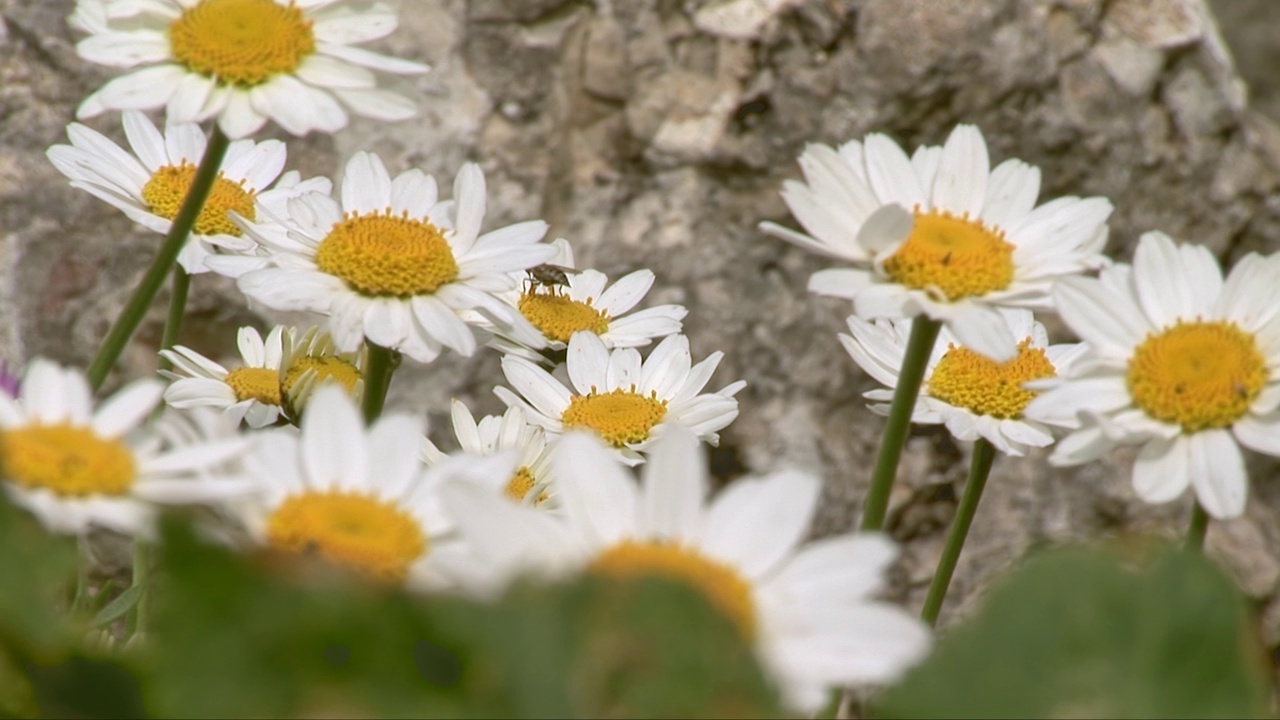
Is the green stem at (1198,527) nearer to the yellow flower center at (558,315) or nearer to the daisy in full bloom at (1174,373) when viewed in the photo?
the daisy in full bloom at (1174,373)

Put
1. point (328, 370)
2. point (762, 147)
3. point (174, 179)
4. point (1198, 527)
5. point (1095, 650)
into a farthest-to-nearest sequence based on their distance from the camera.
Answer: point (762, 147)
point (174, 179)
point (328, 370)
point (1198, 527)
point (1095, 650)

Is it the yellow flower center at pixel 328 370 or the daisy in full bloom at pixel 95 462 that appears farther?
the yellow flower center at pixel 328 370

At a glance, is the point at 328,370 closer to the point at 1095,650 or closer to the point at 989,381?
the point at 989,381

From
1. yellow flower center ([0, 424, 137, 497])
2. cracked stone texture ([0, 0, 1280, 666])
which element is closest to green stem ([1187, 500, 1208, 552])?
yellow flower center ([0, 424, 137, 497])

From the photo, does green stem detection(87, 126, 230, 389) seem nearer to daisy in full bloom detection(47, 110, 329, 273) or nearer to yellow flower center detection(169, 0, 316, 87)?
yellow flower center detection(169, 0, 316, 87)

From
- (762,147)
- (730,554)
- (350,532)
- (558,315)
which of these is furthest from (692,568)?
(762,147)

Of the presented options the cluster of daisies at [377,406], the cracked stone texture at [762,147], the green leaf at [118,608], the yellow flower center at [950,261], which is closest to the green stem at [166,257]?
the cluster of daisies at [377,406]
